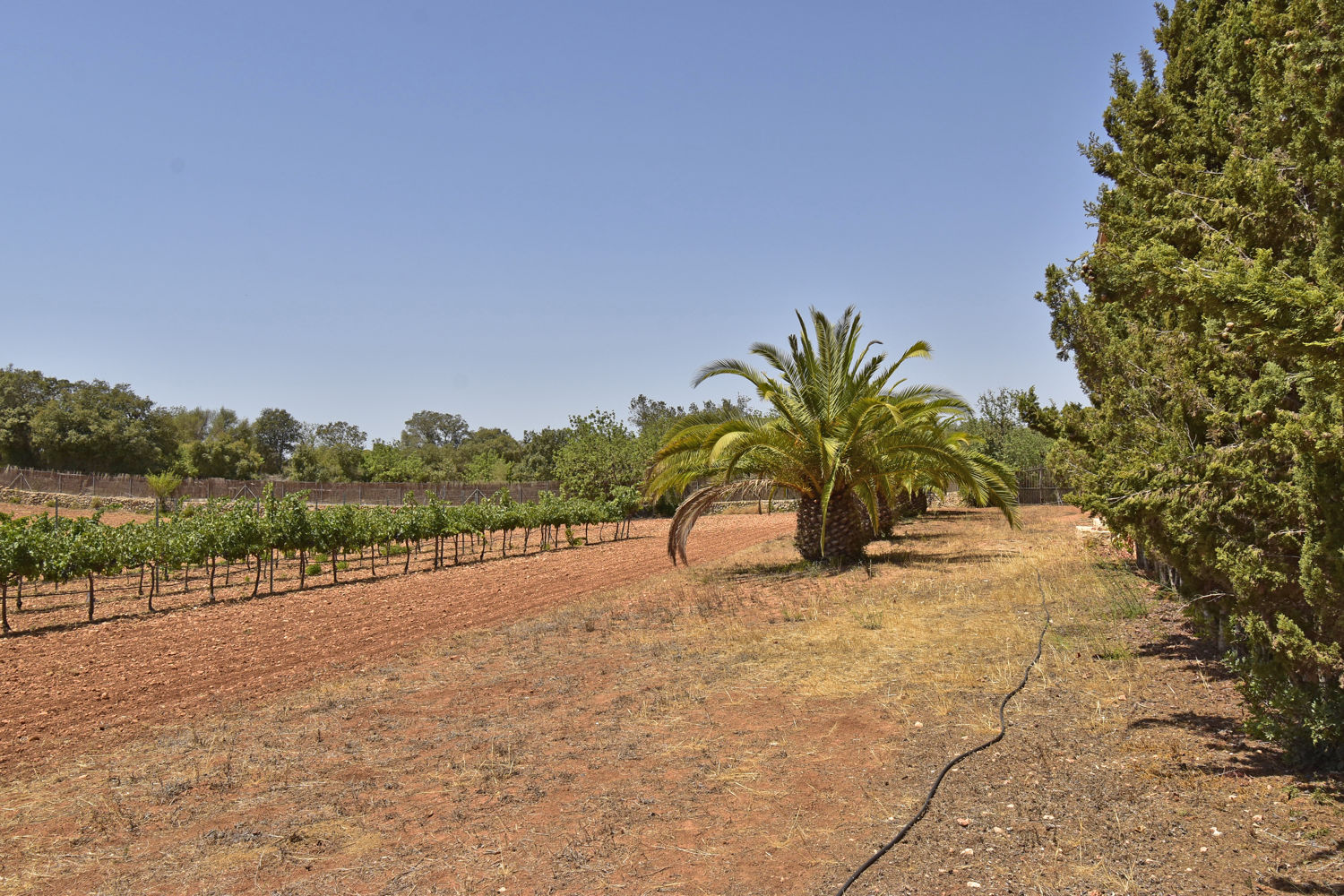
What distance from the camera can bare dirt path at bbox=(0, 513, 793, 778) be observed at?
322 inches

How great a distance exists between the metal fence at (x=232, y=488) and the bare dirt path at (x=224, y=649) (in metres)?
29.9

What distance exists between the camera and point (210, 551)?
17.0 meters

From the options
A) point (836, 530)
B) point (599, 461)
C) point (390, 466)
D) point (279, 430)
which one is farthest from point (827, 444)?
point (279, 430)

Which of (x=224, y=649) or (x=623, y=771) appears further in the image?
(x=224, y=649)

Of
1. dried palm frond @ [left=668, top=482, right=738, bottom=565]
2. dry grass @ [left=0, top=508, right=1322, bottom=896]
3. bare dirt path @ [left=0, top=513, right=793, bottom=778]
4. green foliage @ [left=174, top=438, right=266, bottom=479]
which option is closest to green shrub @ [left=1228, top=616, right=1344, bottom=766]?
dry grass @ [left=0, top=508, right=1322, bottom=896]

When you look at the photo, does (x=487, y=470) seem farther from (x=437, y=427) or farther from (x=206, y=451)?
(x=437, y=427)

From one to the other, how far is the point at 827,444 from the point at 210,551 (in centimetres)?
1255

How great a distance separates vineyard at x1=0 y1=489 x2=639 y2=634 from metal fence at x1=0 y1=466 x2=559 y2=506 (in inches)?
896

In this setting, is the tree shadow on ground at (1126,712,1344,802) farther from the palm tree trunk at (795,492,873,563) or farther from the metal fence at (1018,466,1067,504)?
the metal fence at (1018,466,1067,504)

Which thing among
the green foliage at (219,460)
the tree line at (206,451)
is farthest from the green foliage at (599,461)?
the green foliage at (219,460)

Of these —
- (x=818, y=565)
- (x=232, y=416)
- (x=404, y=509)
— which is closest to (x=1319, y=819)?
(x=818, y=565)

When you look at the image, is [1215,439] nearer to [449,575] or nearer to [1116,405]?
[1116,405]

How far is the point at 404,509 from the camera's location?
2222 cm

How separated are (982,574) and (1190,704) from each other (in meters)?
7.31
